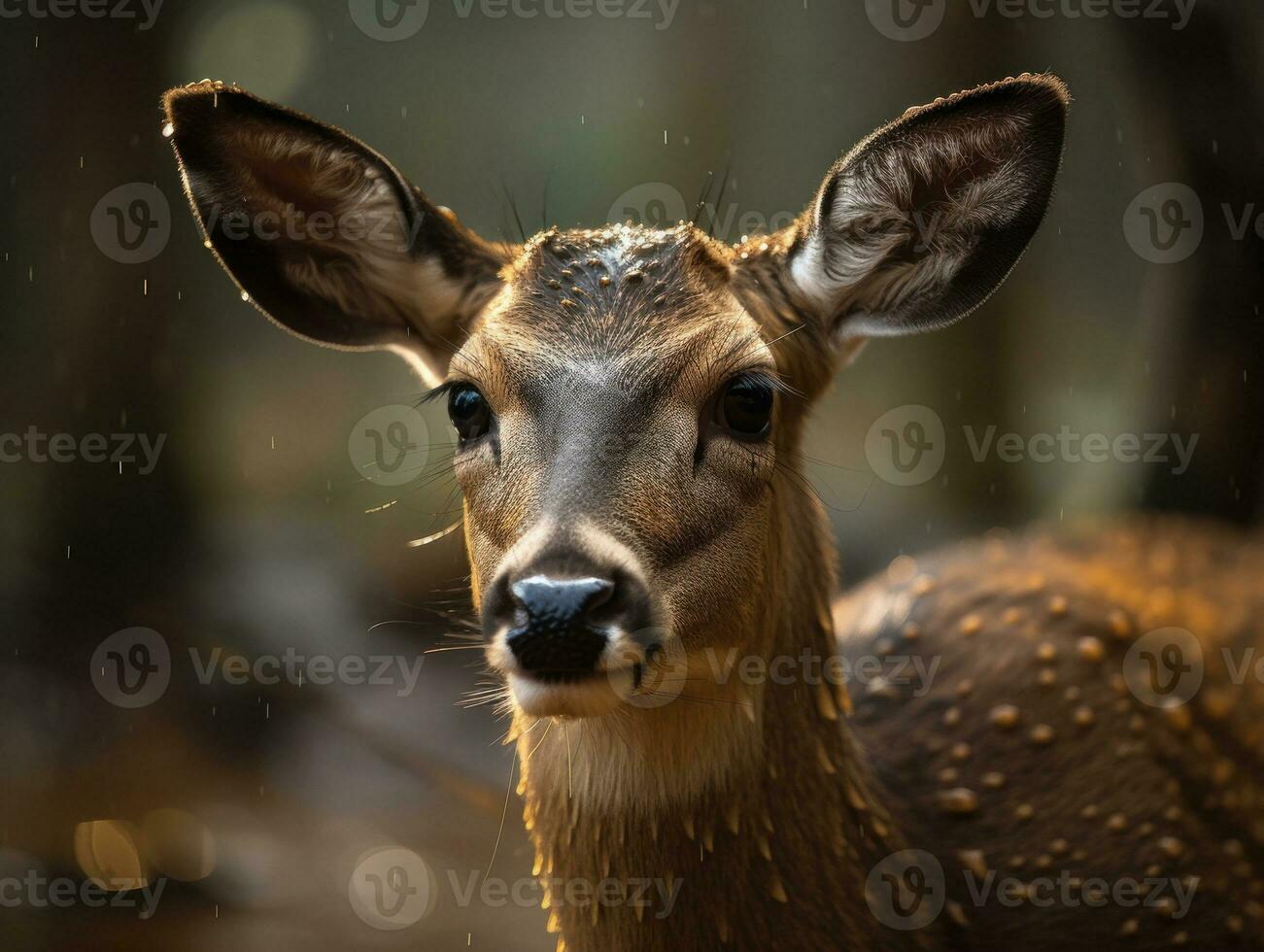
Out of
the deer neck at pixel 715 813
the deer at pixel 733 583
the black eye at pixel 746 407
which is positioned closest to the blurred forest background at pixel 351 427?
the deer at pixel 733 583

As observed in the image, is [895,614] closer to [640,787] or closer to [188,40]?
[640,787]

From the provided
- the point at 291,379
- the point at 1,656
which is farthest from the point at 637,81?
the point at 1,656

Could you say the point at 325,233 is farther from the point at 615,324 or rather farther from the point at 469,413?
the point at 615,324

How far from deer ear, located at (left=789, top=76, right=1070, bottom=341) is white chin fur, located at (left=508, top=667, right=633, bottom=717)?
1401mm

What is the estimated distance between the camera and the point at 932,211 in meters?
3.59

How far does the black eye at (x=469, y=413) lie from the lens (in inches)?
131

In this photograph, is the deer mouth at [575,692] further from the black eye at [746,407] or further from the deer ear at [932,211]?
the deer ear at [932,211]

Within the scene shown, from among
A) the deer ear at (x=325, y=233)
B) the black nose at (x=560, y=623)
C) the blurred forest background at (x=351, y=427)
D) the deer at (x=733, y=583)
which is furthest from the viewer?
the blurred forest background at (x=351, y=427)

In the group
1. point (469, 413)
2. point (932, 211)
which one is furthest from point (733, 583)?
point (932, 211)

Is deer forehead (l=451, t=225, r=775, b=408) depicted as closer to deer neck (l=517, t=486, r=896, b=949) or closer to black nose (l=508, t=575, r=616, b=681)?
deer neck (l=517, t=486, r=896, b=949)

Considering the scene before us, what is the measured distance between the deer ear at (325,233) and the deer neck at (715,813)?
1.24 metres

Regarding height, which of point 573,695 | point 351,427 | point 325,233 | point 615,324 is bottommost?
point 351,427

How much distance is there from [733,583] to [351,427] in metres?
10.9

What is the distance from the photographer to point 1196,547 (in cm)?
525
